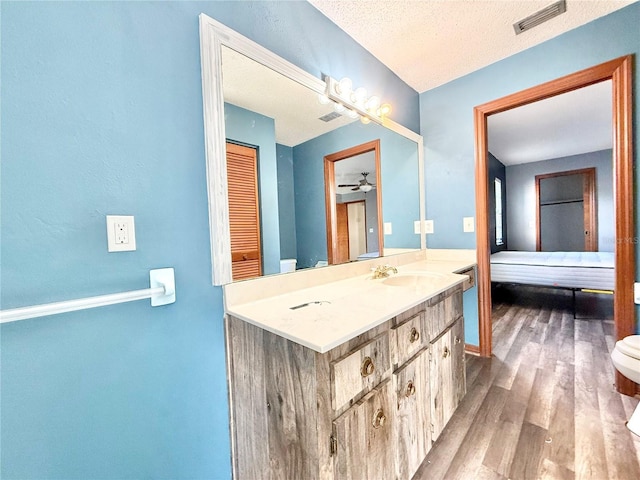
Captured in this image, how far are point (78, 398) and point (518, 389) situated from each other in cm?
232

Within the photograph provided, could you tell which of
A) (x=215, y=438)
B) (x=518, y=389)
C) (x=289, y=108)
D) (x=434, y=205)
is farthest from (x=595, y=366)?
(x=289, y=108)

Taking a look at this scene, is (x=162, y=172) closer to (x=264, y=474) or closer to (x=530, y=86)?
(x=264, y=474)

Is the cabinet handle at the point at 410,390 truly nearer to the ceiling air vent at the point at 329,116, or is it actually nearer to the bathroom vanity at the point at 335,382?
the bathroom vanity at the point at 335,382

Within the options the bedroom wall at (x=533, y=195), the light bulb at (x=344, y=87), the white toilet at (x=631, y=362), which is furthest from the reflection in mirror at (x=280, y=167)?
the bedroom wall at (x=533, y=195)

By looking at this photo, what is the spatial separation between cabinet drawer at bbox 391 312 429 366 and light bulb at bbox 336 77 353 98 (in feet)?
4.31

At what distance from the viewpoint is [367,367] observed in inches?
33.8

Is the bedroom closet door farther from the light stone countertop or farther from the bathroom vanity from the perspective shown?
the bathroom vanity

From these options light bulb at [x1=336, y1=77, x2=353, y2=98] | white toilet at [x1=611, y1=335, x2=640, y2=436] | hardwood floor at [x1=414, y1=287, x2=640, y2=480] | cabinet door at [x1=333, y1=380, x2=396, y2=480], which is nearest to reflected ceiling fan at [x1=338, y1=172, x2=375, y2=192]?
light bulb at [x1=336, y1=77, x2=353, y2=98]

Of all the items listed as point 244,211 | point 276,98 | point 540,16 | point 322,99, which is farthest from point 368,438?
point 540,16

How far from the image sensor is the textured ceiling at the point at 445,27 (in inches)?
57.5

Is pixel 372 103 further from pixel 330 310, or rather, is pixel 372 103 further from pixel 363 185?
pixel 330 310

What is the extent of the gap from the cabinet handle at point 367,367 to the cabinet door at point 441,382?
503mm

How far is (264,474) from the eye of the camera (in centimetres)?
91

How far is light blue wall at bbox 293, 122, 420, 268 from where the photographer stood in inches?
56.8
